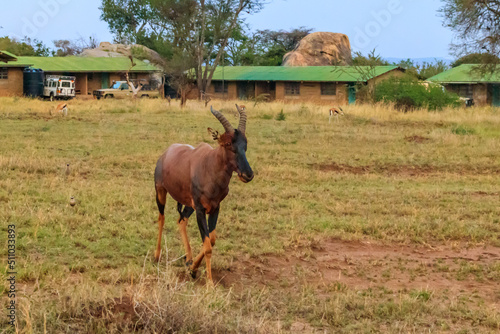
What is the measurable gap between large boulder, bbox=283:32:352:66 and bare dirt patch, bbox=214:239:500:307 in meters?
48.1

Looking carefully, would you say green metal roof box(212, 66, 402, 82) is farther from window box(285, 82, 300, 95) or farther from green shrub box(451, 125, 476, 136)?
green shrub box(451, 125, 476, 136)

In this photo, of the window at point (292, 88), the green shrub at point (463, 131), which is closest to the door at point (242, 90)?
the window at point (292, 88)

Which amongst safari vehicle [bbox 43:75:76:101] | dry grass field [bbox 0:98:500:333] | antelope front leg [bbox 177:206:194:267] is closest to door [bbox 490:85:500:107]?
dry grass field [bbox 0:98:500:333]

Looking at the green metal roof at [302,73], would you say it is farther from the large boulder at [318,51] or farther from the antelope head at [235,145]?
the antelope head at [235,145]

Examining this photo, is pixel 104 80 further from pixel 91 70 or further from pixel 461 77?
pixel 461 77

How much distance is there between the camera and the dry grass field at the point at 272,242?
202 inches

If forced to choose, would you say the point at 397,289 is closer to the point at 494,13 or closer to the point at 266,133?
the point at 266,133

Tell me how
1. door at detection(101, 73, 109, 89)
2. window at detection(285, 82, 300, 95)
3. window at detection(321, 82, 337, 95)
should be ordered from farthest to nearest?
Result: door at detection(101, 73, 109, 89), window at detection(285, 82, 300, 95), window at detection(321, 82, 337, 95)

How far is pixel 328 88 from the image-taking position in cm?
4384

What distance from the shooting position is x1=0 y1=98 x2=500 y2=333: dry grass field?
16.8 feet

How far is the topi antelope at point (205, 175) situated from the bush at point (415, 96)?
80.1 ft

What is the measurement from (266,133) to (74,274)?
14007 millimetres

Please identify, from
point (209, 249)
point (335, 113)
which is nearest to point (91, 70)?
point (335, 113)

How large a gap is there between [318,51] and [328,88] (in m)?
14.6
